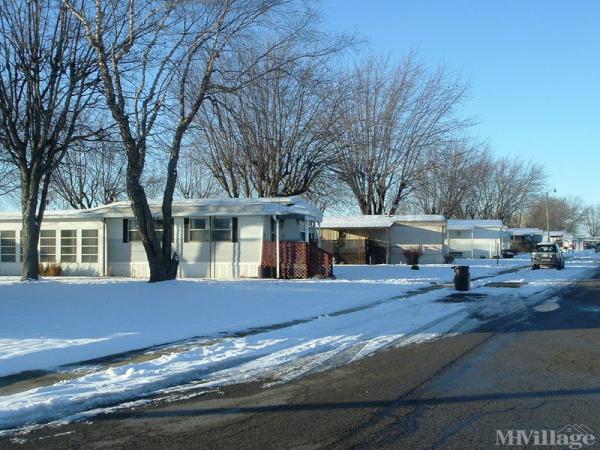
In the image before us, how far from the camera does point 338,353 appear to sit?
10.4 meters

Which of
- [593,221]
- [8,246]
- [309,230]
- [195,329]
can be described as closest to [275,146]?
[309,230]

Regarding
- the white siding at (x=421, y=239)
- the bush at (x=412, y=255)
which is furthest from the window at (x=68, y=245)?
the white siding at (x=421, y=239)

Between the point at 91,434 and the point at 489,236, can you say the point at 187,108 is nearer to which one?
the point at 91,434

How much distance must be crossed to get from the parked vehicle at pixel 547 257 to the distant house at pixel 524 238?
42.3m

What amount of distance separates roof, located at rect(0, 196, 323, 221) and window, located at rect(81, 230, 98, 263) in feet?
2.49

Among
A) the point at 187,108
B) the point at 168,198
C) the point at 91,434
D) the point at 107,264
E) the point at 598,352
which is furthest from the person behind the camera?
the point at 107,264

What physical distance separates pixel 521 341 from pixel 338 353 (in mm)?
3504

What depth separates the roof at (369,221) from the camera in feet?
138

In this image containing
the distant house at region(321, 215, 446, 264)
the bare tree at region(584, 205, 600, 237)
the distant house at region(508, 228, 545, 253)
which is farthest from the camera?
the bare tree at region(584, 205, 600, 237)

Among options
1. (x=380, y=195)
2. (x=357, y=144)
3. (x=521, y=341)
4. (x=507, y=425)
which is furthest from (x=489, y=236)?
(x=507, y=425)

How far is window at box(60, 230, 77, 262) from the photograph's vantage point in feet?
95.0

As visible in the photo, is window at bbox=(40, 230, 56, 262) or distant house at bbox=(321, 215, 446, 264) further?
distant house at bbox=(321, 215, 446, 264)

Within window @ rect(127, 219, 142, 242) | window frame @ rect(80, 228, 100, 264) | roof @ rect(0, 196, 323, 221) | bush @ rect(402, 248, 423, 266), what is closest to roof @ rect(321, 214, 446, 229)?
bush @ rect(402, 248, 423, 266)

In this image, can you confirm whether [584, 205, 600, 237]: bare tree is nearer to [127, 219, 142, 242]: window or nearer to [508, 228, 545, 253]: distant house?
[508, 228, 545, 253]: distant house
